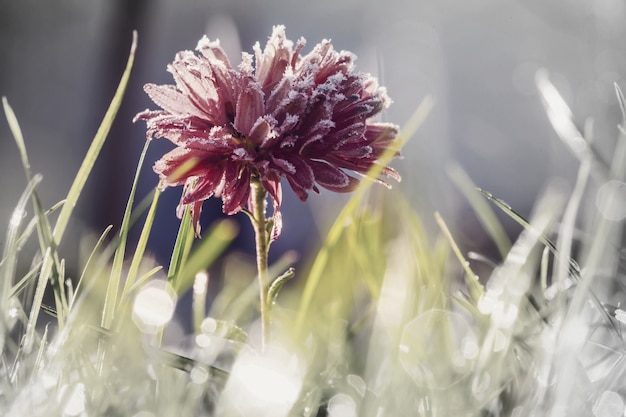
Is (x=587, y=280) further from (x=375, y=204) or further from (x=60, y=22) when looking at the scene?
(x=60, y=22)

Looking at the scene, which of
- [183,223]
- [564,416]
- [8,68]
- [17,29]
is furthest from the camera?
[17,29]

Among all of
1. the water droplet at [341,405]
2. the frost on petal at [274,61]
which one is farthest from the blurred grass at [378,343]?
the frost on petal at [274,61]

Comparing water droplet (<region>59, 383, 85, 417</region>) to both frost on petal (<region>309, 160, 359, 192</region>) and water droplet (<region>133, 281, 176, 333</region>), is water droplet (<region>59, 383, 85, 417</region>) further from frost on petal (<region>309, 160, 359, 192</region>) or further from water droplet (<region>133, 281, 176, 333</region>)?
frost on petal (<region>309, 160, 359, 192</region>)

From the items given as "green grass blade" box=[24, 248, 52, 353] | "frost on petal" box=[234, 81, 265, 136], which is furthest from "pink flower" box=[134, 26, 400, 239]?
"green grass blade" box=[24, 248, 52, 353]

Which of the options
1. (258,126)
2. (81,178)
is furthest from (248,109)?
(81,178)

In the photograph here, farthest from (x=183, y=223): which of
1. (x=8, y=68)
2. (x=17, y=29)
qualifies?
(x=17, y=29)

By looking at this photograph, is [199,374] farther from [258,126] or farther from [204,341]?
[258,126]
